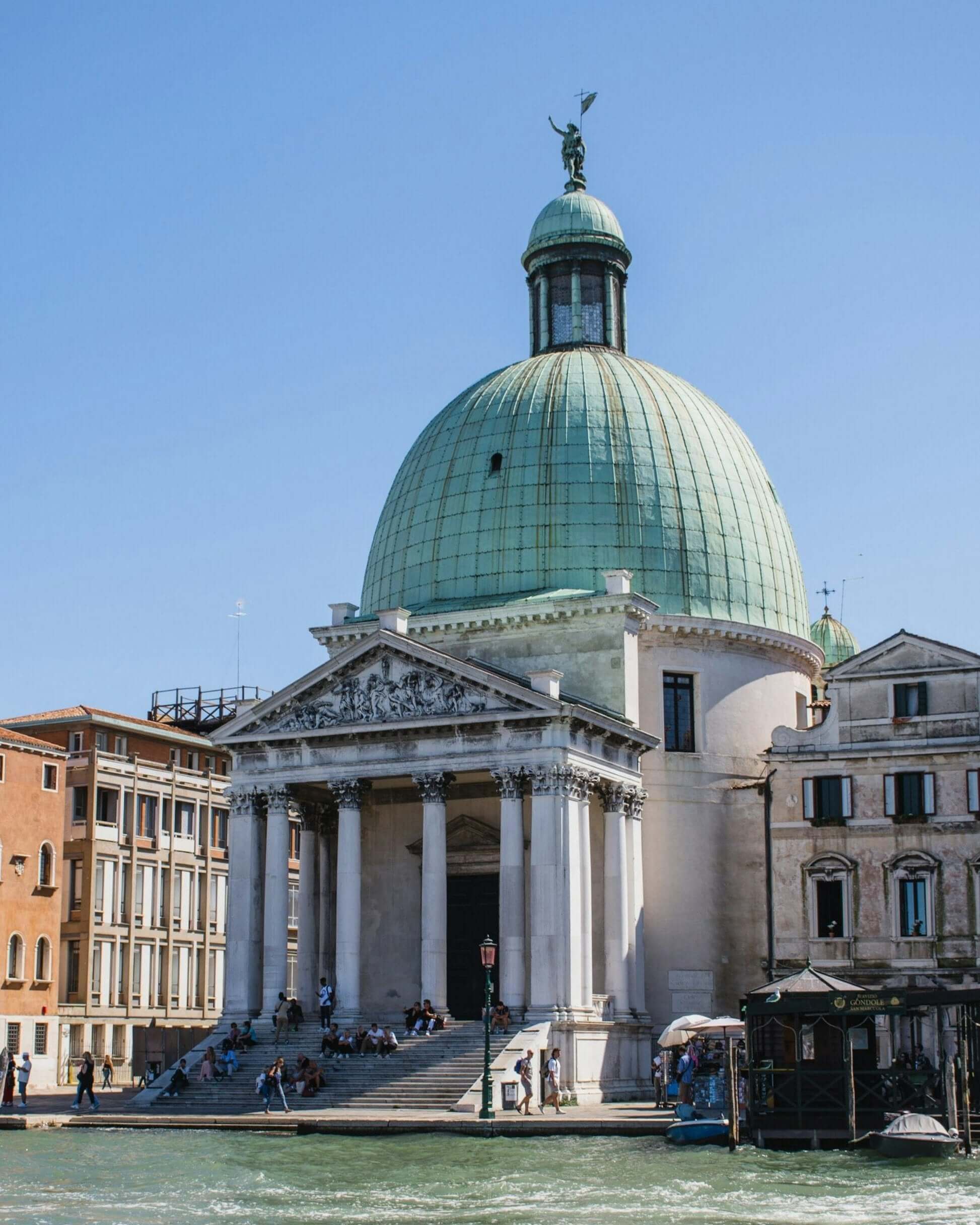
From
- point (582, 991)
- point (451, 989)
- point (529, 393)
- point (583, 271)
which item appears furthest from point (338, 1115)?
point (583, 271)

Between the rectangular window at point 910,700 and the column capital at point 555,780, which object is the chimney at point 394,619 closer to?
the column capital at point 555,780

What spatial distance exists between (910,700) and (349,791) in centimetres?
1499

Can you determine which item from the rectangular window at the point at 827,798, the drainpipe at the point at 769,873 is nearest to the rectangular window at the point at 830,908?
the drainpipe at the point at 769,873

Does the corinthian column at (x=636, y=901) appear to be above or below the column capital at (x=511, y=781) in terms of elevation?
below

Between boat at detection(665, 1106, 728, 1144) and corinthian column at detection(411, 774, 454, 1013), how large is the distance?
39.2 feet

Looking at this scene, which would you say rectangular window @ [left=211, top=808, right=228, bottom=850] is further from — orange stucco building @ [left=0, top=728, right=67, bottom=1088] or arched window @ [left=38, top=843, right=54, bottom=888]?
arched window @ [left=38, top=843, right=54, bottom=888]

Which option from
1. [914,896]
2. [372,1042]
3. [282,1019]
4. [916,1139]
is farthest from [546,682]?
[916,1139]

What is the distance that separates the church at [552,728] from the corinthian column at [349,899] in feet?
0.23

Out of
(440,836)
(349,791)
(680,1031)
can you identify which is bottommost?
(680,1031)

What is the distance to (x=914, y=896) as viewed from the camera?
48125 mm

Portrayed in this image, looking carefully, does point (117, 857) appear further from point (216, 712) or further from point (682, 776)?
point (682, 776)

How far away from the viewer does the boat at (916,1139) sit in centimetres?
3189

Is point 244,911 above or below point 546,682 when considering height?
below

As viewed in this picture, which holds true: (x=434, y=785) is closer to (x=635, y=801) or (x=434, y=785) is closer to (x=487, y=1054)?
(x=635, y=801)
